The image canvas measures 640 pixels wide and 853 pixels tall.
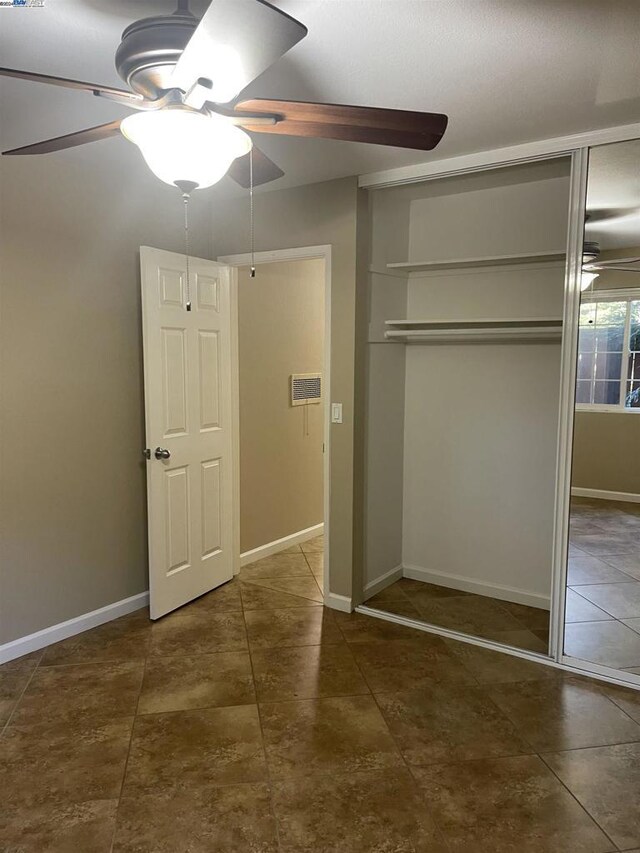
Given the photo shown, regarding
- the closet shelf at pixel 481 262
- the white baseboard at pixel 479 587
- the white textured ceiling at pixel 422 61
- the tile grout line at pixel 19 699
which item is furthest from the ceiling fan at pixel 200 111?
the white baseboard at pixel 479 587

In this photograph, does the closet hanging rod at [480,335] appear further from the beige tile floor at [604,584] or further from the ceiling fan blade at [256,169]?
the ceiling fan blade at [256,169]

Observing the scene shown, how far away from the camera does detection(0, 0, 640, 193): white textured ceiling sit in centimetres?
175

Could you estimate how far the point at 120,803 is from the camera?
6.76 feet

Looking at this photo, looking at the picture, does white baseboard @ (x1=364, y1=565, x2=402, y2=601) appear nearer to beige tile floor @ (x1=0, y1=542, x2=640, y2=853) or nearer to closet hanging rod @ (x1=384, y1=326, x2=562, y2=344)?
beige tile floor @ (x1=0, y1=542, x2=640, y2=853)

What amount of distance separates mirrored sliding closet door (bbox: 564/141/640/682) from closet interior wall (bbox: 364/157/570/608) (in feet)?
1.62

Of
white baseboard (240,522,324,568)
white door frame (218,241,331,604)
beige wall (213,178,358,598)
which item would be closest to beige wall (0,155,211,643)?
white door frame (218,241,331,604)

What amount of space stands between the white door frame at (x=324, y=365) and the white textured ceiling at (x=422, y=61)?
79 centimetres

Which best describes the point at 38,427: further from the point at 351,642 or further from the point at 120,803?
the point at 351,642

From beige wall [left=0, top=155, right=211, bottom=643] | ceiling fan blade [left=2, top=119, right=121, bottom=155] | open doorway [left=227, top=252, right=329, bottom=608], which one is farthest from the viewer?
open doorway [left=227, top=252, right=329, bottom=608]

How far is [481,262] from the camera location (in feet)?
11.2

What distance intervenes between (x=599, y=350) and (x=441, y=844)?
2.12m

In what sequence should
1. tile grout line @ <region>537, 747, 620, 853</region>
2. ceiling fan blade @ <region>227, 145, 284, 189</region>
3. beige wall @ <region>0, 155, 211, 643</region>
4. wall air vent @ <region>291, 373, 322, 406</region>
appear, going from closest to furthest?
tile grout line @ <region>537, 747, 620, 853</region> < ceiling fan blade @ <region>227, 145, 284, 189</region> < beige wall @ <region>0, 155, 211, 643</region> < wall air vent @ <region>291, 373, 322, 406</region>

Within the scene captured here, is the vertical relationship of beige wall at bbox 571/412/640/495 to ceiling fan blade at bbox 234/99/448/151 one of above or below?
below

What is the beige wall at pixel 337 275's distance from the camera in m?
3.41
